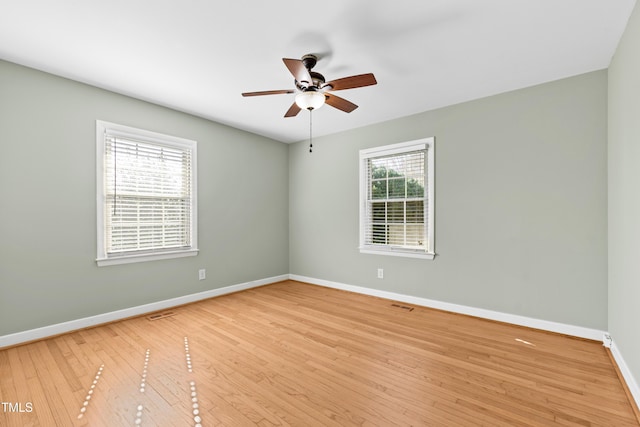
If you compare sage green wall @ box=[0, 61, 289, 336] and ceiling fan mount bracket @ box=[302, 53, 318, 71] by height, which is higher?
ceiling fan mount bracket @ box=[302, 53, 318, 71]

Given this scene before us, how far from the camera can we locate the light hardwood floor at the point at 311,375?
179 centimetres

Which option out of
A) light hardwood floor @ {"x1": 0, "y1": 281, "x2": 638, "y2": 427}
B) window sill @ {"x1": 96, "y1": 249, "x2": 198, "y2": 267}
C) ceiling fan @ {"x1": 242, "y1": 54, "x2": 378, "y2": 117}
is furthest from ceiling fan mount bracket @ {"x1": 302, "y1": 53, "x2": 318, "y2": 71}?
window sill @ {"x1": 96, "y1": 249, "x2": 198, "y2": 267}

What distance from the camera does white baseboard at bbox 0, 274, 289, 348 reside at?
2742 mm

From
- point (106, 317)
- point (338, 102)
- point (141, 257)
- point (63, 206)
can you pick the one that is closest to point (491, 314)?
point (338, 102)

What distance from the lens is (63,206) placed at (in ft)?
9.95

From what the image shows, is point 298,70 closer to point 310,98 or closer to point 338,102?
point 310,98

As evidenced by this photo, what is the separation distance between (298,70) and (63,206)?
2.81m

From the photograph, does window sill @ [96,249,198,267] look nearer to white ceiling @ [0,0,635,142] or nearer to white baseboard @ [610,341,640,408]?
white ceiling @ [0,0,635,142]

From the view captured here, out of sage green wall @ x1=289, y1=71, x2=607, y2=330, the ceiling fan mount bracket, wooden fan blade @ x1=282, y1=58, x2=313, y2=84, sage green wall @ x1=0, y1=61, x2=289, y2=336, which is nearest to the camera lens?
wooden fan blade @ x1=282, y1=58, x2=313, y2=84

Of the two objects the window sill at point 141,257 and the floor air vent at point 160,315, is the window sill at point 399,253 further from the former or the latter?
the floor air vent at point 160,315

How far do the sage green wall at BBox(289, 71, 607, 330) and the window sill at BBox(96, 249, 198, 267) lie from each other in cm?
265

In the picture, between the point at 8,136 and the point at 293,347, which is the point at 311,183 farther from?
the point at 8,136

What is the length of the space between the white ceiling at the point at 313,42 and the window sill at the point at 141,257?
6.37 ft

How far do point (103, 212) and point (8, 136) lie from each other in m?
1.02
